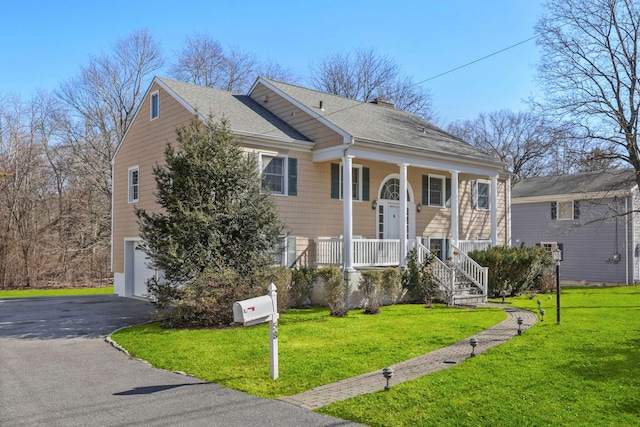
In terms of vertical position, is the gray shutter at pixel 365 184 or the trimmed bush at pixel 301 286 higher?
the gray shutter at pixel 365 184

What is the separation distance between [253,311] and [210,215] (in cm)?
538

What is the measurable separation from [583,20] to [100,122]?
91.9ft

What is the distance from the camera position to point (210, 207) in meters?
12.5

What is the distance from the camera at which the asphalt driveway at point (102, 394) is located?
614 cm

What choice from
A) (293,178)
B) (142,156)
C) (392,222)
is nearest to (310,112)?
(293,178)

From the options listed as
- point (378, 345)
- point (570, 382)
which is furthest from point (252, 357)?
point (570, 382)

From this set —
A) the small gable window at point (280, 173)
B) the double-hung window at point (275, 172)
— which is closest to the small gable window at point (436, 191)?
the small gable window at point (280, 173)

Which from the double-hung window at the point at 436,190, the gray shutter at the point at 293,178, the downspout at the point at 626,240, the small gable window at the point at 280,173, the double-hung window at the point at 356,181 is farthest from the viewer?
the downspout at the point at 626,240

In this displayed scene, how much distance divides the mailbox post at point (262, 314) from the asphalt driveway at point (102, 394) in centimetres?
85

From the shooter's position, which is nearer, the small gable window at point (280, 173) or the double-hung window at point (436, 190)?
the small gable window at point (280, 173)

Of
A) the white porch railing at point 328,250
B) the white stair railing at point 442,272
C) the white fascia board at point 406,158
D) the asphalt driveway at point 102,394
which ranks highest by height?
the white fascia board at point 406,158

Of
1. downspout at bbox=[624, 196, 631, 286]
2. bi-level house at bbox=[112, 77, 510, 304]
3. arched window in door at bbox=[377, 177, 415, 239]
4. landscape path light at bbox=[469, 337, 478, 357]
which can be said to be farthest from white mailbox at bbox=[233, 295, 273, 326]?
downspout at bbox=[624, 196, 631, 286]

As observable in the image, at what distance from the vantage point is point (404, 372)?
7945mm

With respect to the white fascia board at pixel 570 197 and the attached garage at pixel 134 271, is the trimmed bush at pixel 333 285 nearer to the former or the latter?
the attached garage at pixel 134 271
